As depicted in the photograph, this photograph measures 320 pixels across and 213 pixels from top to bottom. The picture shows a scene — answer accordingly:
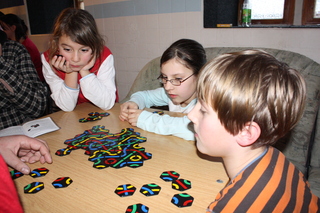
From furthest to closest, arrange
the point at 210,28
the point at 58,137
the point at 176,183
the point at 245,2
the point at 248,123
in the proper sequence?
the point at 210,28, the point at 245,2, the point at 58,137, the point at 176,183, the point at 248,123

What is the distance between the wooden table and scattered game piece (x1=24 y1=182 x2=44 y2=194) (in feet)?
0.05

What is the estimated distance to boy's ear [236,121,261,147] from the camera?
28.6 inches

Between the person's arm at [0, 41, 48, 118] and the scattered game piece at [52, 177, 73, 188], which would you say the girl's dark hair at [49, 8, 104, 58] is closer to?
the person's arm at [0, 41, 48, 118]

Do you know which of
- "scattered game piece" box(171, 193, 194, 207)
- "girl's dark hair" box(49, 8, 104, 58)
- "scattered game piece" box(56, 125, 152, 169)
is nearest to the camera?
"scattered game piece" box(171, 193, 194, 207)

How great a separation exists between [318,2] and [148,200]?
8.64ft

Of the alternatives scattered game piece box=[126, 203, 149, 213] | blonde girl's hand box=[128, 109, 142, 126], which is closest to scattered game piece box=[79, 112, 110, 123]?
blonde girl's hand box=[128, 109, 142, 126]

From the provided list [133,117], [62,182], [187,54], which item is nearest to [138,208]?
[62,182]

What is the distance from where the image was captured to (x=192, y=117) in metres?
0.87

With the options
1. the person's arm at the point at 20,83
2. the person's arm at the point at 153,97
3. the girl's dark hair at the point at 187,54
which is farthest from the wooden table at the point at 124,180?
the person's arm at the point at 20,83

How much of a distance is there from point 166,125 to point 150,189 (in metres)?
0.48

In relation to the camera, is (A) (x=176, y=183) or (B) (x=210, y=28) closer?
(A) (x=176, y=183)

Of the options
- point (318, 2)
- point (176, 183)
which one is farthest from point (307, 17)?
point (176, 183)

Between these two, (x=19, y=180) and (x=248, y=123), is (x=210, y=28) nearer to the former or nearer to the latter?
(x=248, y=123)

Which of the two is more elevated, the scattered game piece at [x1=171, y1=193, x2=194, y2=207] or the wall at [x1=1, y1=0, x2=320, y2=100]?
the wall at [x1=1, y1=0, x2=320, y2=100]
